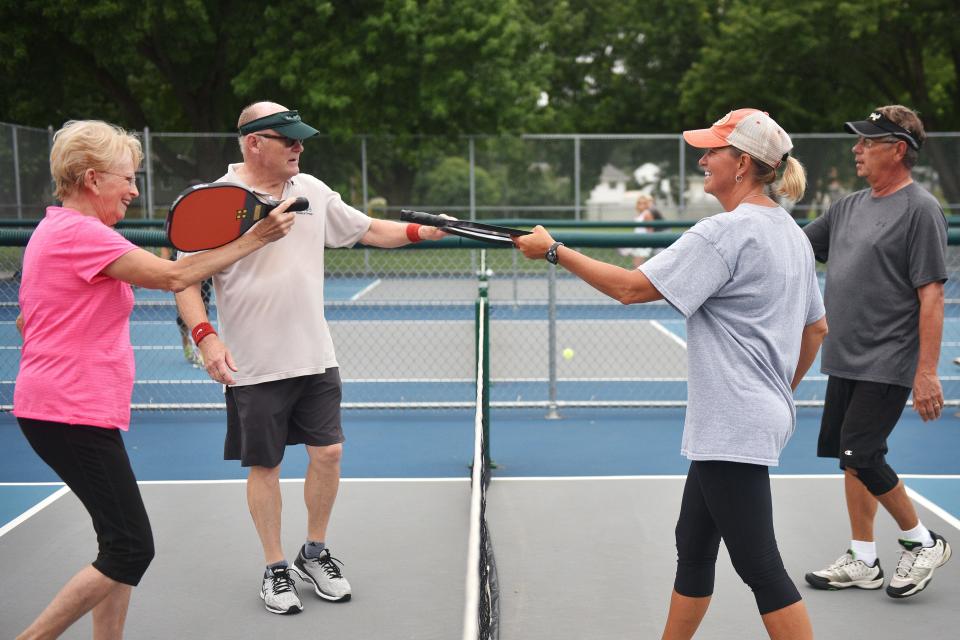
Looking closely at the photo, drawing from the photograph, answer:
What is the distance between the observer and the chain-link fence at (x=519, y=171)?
20047 millimetres

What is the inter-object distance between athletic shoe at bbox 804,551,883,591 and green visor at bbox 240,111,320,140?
10.3 ft

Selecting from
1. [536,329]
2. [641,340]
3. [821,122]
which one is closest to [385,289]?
[536,329]

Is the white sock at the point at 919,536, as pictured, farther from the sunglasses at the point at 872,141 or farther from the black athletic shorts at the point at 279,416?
the black athletic shorts at the point at 279,416

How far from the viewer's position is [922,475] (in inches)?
273

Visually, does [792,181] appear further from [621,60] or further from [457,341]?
[621,60]

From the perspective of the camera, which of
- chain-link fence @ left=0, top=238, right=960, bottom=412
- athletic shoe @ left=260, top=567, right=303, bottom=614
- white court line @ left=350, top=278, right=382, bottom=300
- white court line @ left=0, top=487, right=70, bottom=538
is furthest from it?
white court line @ left=350, top=278, right=382, bottom=300

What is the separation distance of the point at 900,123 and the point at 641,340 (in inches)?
347

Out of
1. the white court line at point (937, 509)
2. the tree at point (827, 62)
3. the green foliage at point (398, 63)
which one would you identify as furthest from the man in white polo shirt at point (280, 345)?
the tree at point (827, 62)

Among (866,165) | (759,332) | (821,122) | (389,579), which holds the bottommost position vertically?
(389,579)

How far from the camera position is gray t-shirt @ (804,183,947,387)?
4539 millimetres

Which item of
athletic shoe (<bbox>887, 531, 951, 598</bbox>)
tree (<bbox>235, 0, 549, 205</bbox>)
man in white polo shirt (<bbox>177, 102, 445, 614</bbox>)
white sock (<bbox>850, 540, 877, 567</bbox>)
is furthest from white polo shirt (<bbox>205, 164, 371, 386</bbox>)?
tree (<bbox>235, 0, 549, 205</bbox>)

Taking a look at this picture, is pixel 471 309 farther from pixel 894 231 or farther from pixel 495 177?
pixel 894 231

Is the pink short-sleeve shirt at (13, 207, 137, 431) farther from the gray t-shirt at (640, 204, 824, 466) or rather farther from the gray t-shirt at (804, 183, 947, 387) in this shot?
the gray t-shirt at (804, 183, 947, 387)

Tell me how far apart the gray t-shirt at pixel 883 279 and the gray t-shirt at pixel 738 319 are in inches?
49.7
